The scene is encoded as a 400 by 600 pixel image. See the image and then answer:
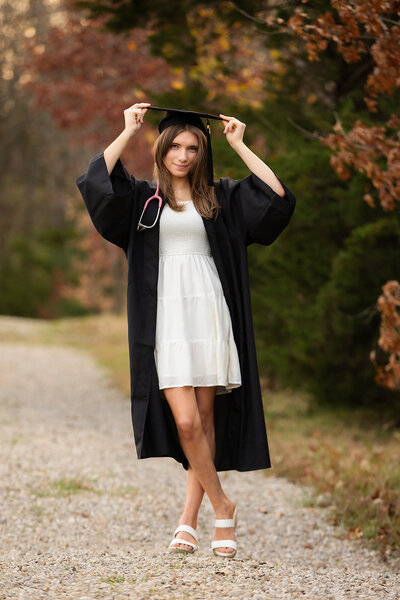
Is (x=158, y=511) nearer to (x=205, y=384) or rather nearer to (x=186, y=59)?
(x=205, y=384)

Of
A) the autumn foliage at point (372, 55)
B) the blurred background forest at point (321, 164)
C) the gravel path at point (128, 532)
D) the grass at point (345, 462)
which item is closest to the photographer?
the gravel path at point (128, 532)

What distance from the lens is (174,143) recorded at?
141 inches

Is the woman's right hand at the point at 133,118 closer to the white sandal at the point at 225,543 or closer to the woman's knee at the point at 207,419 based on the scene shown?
the woman's knee at the point at 207,419

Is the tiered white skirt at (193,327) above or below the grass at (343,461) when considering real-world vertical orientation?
above

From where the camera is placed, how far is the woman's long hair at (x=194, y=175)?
3.57 m

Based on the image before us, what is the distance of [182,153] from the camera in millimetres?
3551

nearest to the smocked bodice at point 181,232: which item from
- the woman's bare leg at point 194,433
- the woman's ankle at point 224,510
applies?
the woman's bare leg at point 194,433

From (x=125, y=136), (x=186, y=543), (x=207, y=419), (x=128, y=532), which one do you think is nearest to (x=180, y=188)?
(x=125, y=136)

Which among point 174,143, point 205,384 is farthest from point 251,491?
point 174,143

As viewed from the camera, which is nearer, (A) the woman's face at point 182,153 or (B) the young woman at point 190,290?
(B) the young woman at point 190,290

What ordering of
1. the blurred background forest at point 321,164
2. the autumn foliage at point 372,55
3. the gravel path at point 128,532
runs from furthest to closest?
the blurred background forest at point 321,164
the autumn foliage at point 372,55
the gravel path at point 128,532

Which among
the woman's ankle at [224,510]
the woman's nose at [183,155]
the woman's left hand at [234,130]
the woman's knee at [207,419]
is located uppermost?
the woman's left hand at [234,130]

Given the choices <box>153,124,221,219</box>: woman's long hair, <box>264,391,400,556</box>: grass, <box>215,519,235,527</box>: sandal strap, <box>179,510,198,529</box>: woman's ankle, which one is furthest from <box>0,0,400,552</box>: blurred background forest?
<box>179,510,198,529</box>: woman's ankle

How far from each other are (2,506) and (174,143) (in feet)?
8.05
